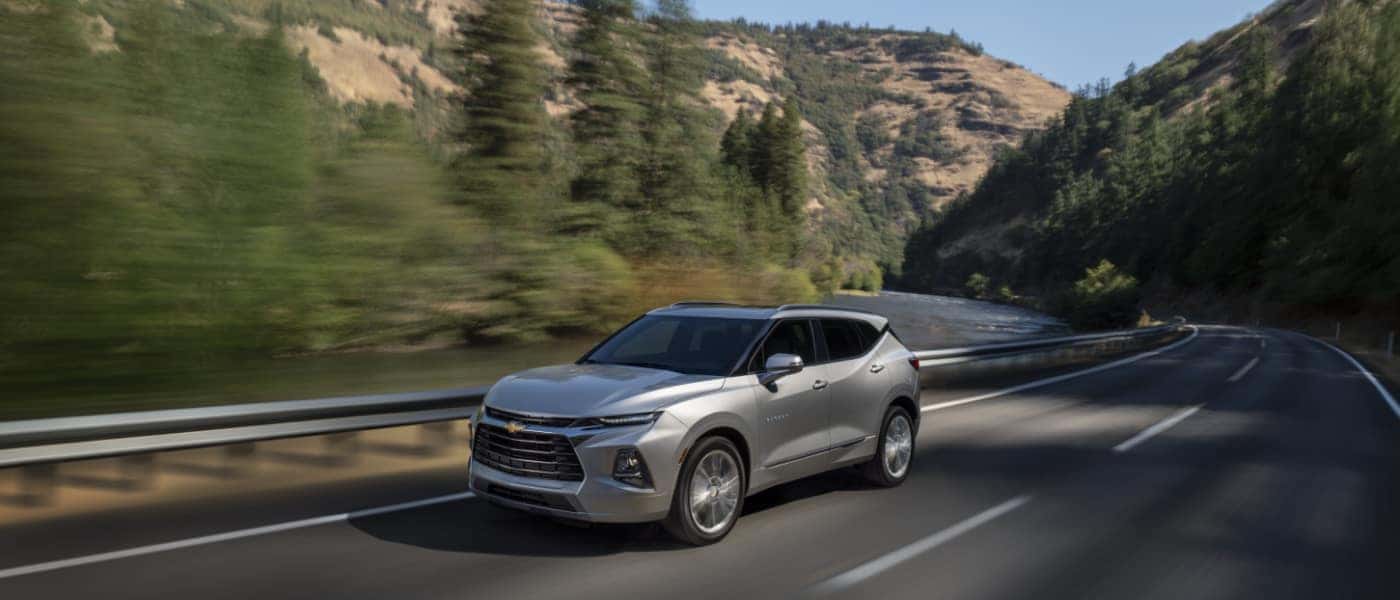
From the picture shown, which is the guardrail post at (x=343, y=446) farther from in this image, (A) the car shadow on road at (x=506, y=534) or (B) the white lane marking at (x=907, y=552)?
(B) the white lane marking at (x=907, y=552)

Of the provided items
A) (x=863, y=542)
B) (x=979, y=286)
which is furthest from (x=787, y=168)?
(x=979, y=286)

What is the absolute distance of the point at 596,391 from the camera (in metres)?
6.04

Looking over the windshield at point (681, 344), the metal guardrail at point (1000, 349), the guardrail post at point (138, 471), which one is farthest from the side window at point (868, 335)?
the guardrail post at point (138, 471)

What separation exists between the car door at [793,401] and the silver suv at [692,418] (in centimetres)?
1

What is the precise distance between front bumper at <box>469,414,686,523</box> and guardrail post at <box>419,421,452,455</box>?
3859 millimetres

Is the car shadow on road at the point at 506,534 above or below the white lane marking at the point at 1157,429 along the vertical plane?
above

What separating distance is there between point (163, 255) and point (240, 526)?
566 cm

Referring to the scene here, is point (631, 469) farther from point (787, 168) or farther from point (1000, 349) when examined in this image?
point (787, 168)

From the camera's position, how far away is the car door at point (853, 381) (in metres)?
7.58

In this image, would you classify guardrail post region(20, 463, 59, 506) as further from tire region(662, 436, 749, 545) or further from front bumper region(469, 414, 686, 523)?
tire region(662, 436, 749, 545)

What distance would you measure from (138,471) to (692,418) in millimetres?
4786

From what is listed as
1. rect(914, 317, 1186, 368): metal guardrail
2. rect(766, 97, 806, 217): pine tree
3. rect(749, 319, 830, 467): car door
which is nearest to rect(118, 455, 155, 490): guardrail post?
rect(749, 319, 830, 467): car door

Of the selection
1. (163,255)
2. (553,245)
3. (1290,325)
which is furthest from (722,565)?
(1290,325)

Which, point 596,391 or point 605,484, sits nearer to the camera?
point 605,484
